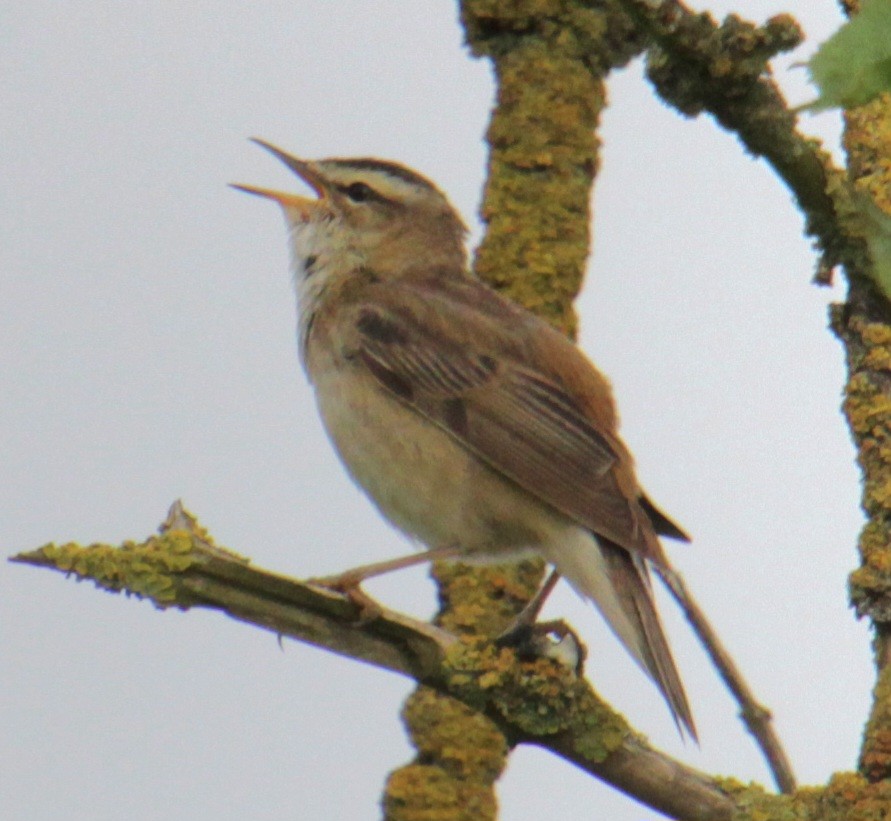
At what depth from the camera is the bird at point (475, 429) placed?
4.14 m

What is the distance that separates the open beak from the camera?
5.31 meters

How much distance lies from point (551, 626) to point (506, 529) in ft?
3.28

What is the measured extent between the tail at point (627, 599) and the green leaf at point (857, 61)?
7.36 feet

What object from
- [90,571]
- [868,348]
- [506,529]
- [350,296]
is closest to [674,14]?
[868,348]

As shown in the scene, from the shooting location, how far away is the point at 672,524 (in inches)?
179

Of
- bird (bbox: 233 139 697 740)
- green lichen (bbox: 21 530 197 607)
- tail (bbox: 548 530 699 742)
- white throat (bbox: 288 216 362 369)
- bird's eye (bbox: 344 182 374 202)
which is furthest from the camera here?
bird's eye (bbox: 344 182 374 202)

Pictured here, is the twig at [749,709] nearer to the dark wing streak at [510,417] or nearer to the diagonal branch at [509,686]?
the diagonal branch at [509,686]

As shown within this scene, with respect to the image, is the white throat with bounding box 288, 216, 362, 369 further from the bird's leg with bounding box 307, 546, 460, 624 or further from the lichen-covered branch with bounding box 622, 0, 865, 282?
the lichen-covered branch with bounding box 622, 0, 865, 282

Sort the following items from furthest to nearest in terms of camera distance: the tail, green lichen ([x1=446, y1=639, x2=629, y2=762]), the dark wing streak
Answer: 1. the dark wing streak
2. the tail
3. green lichen ([x1=446, y1=639, x2=629, y2=762])

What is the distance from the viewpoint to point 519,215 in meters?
4.75

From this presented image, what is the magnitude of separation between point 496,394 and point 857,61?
3.20 meters

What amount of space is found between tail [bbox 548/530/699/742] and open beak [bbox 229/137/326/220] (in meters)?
1.74

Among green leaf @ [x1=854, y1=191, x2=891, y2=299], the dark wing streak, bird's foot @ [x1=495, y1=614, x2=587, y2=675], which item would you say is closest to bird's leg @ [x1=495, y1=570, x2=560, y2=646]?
bird's foot @ [x1=495, y1=614, x2=587, y2=675]

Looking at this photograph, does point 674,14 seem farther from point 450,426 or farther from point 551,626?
point 450,426
